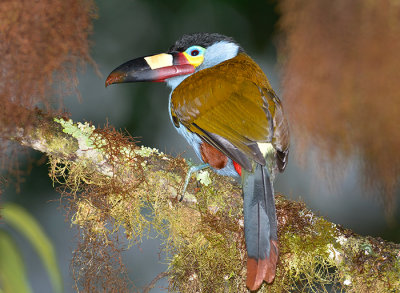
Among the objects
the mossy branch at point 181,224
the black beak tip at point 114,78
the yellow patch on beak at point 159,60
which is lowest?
the mossy branch at point 181,224

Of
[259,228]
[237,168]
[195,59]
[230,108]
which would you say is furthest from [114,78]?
[259,228]

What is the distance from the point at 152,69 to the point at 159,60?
0.07 m

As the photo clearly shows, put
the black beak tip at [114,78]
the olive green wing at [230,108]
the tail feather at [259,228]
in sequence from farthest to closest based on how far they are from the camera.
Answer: the black beak tip at [114,78] < the olive green wing at [230,108] < the tail feather at [259,228]

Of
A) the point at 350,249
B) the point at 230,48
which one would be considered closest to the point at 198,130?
the point at 230,48

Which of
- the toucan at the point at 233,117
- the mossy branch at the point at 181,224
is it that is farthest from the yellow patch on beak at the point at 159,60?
the mossy branch at the point at 181,224

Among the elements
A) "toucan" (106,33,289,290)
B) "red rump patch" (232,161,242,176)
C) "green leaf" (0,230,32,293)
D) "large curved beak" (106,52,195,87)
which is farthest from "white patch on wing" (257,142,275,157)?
"green leaf" (0,230,32,293)

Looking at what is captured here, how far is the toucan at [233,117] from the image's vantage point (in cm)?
165

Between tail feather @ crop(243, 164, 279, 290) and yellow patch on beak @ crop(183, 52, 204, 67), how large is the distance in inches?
26.1

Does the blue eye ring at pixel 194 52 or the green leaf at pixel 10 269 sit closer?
the green leaf at pixel 10 269

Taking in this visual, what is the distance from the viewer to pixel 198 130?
1.88 metres

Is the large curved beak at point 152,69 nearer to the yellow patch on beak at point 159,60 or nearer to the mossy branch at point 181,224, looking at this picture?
the yellow patch on beak at point 159,60

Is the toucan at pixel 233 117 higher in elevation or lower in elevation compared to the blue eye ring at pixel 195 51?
lower

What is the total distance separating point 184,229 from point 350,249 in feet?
1.91

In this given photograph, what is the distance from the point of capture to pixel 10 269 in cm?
191
